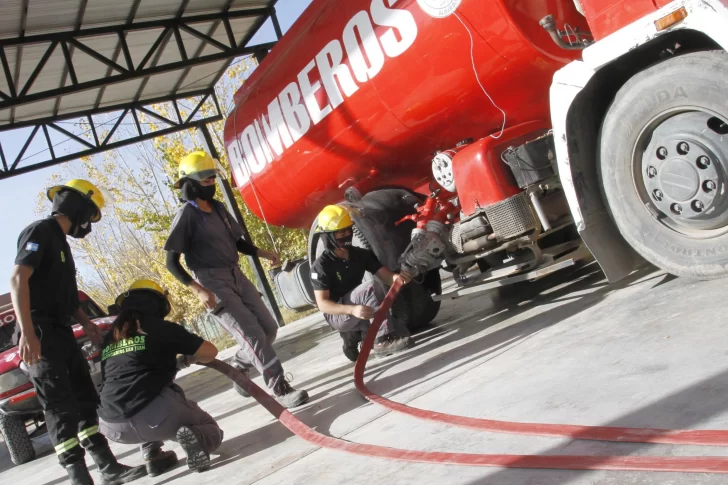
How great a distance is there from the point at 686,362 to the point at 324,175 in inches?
158

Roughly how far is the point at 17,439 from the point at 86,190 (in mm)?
3452

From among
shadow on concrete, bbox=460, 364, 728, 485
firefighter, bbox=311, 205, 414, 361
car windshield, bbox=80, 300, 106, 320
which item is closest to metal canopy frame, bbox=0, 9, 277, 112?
car windshield, bbox=80, 300, 106, 320

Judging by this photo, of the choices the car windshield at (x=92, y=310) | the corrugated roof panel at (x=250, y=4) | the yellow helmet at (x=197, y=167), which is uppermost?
the corrugated roof panel at (x=250, y=4)

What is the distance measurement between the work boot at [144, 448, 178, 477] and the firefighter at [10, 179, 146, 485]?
0.40 feet

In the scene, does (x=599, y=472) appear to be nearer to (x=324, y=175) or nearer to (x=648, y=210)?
(x=648, y=210)

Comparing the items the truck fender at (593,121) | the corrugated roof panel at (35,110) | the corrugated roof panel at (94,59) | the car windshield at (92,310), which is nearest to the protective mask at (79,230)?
the truck fender at (593,121)

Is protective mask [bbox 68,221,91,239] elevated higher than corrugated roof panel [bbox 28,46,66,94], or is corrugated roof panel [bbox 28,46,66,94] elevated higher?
corrugated roof panel [bbox 28,46,66,94]

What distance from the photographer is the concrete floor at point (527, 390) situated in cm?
256

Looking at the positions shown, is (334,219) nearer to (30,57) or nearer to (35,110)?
(30,57)

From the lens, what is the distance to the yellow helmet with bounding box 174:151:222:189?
5.09 metres

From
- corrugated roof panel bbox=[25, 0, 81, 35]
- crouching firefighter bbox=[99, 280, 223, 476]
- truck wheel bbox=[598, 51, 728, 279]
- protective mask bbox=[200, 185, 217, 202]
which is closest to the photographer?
truck wheel bbox=[598, 51, 728, 279]

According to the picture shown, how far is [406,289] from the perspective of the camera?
20.9ft

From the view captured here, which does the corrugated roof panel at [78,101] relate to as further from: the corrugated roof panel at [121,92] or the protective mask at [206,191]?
the protective mask at [206,191]

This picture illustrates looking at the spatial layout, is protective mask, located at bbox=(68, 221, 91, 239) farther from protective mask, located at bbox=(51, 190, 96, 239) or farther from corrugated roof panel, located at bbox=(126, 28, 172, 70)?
corrugated roof panel, located at bbox=(126, 28, 172, 70)
